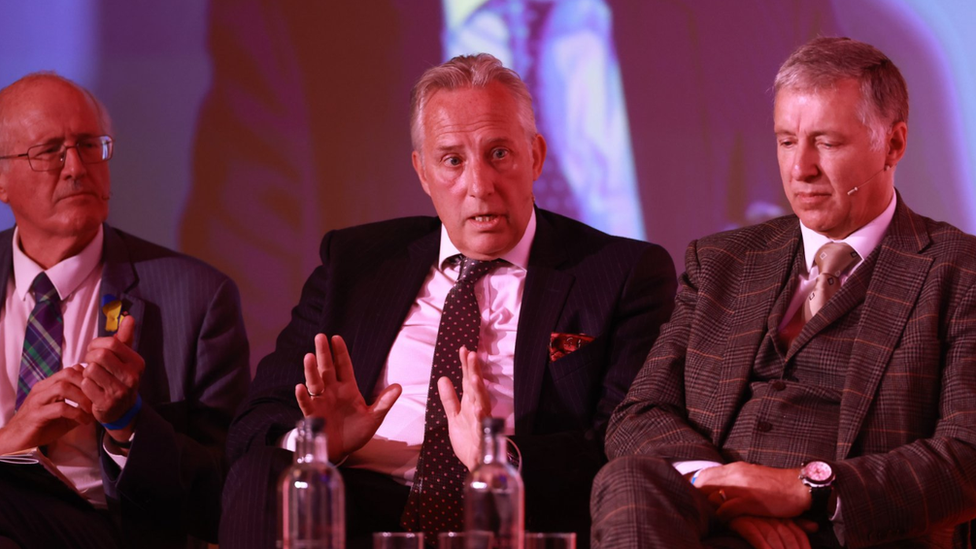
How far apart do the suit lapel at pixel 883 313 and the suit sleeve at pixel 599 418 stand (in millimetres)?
630

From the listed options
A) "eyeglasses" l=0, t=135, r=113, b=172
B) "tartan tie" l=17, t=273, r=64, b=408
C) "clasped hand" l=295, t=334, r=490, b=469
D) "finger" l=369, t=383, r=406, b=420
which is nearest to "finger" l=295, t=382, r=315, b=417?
"clasped hand" l=295, t=334, r=490, b=469

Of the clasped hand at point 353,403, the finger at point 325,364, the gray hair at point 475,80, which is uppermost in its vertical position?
the gray hair at point 475,80

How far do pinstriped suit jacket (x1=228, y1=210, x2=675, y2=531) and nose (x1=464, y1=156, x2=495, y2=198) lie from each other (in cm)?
24

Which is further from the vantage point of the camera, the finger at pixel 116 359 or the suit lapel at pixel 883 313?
the finger at pixel 116 359

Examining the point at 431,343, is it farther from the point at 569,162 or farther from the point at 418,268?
the point at 569,162

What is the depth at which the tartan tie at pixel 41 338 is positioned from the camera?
3.29 metres

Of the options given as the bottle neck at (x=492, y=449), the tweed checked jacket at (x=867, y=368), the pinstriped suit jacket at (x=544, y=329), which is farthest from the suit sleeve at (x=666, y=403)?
the bottle neck at (x=492, y=449)

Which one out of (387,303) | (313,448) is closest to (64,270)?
(387,303)

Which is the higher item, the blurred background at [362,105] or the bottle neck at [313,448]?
the blurred background at [362,105]

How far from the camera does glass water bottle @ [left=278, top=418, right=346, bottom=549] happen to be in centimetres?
181

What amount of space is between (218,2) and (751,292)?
2467mm

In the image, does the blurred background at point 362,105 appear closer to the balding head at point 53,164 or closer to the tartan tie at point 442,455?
the balding head at point 53,164

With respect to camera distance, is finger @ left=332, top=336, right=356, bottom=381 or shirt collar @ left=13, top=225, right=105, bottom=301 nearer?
finger @ left=332, top=336, right=356, bottom=381

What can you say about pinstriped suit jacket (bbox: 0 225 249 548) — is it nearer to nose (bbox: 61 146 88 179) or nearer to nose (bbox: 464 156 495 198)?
nose (bbox: 61 146 88 179)
